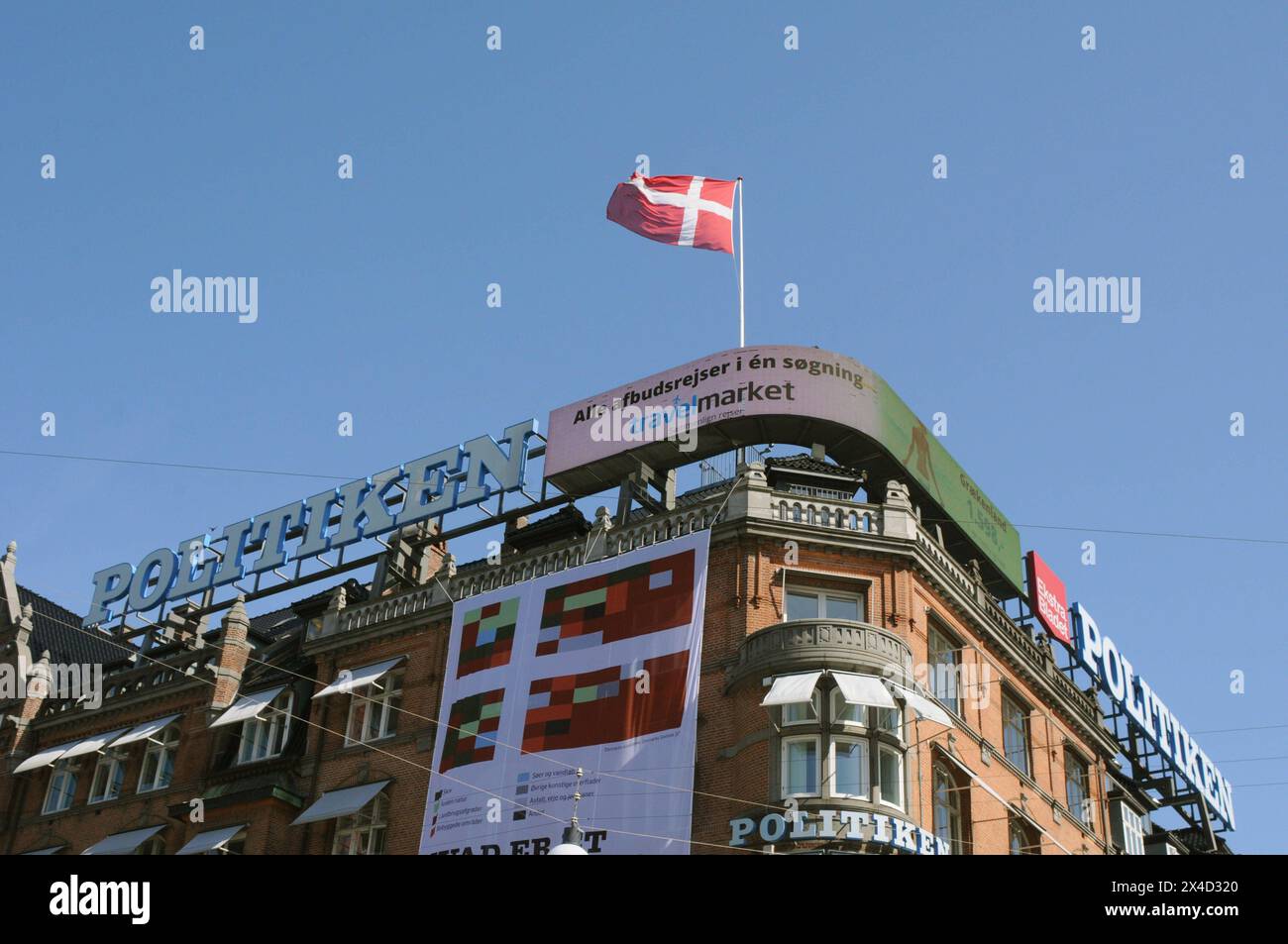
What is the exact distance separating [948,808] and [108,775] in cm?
3064

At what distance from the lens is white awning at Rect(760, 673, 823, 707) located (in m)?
35.8

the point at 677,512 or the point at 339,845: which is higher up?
the point at 677,512

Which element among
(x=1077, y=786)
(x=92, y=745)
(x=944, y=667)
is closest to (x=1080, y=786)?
(x=1077, y=786)

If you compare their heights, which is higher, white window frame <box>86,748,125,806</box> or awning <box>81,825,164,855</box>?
white window frame <box>86,748,125,806</box>

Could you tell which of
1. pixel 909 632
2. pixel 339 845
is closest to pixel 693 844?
pixel 909 632

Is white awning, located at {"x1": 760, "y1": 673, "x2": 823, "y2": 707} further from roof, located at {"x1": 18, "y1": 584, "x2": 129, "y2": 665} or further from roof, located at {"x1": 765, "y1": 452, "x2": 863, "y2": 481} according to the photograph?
roof, located at {"x1": 18, "y1": 584, "x2": 129, "y2": 665}

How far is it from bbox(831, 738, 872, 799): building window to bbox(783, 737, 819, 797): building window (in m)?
0.49

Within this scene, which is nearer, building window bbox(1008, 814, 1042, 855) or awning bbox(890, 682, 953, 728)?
awning bbox(890, 682, 953, 728)

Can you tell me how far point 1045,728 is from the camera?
47.3 meters

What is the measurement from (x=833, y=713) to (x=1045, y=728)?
1362 cm

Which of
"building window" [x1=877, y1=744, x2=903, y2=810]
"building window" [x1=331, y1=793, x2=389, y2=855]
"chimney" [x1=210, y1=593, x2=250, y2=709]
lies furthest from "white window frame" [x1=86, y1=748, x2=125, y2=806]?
"building window" [x1=877, y1=744, x2=903, y2=810]

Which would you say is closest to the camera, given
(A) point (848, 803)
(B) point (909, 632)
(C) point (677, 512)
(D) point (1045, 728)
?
(A) point (848, 803)
